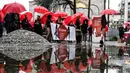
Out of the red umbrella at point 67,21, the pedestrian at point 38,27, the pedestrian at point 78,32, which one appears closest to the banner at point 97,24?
the pedestrian at point 78,32

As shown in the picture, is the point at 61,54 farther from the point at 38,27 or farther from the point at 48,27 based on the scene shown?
the point at 48,27

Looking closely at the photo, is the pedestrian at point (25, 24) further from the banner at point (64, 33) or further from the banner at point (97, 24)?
the banner at point (97, 24)

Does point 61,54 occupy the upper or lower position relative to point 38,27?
lower

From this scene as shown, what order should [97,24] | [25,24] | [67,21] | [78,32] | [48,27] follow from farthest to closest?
[97,24] → [67,21] → [78,32] → [48,27] → [25,24]

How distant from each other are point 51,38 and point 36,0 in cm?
3129

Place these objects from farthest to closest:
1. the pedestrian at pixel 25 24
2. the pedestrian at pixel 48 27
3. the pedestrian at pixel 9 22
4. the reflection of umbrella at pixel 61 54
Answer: the pedestrian at pixel 48 27
the pedestrian at pixel 25 24
the pedestrian at pixel 9 22
the reflection of umbrella at pixel 61 54

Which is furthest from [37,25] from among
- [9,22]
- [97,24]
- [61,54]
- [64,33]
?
[61,54]

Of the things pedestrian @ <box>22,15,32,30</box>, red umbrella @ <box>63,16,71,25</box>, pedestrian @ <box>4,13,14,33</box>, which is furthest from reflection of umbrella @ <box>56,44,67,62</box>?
red umbrella @ <box>63,16,71,25</box>

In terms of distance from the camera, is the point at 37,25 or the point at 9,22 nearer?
the point at 9,22

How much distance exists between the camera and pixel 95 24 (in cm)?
2873

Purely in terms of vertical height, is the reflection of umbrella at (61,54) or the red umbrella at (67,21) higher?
the red umbrella at (67,21)

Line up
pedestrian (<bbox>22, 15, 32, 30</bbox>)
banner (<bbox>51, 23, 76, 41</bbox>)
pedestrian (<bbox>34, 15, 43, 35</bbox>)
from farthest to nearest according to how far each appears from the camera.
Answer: banner (<bbox>51, 23, 76, 41</bbox>) → pedestrian (<bbox>34, 15, 43, 35</bbox>) → pedestrian (<bbox>22, 15, 32, 30</bbox>)

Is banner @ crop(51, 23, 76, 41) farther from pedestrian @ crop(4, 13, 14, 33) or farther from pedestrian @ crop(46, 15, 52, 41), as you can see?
pedestrian @ crop(4, 13, 14, 33)

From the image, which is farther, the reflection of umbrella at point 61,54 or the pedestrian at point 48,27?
the pedestrian at point 48,27
